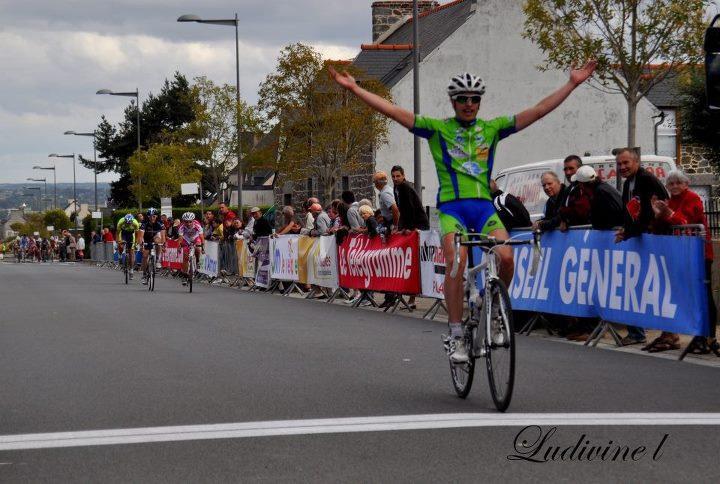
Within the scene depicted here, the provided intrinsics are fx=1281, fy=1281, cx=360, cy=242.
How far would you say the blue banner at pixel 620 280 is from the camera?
37.4 ft

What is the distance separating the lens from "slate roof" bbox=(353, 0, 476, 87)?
49578mm

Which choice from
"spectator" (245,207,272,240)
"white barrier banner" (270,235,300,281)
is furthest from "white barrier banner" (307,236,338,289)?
"spectator" (245,207,272,240)

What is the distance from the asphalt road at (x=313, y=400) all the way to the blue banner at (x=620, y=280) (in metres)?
0.54

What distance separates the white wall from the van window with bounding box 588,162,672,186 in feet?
89.9

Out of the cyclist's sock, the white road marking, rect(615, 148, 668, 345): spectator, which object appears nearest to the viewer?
the white road marking

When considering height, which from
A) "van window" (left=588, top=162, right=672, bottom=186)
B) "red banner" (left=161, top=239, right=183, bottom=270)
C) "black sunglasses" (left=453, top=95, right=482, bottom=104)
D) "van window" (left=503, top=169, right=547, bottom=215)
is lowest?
"red banner" (left=161, top=239, right=183, bottom=270)

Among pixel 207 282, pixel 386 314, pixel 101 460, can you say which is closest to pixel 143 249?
pixel 207 282

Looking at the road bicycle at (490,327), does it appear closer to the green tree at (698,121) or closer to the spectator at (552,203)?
the spectator at (552,203)

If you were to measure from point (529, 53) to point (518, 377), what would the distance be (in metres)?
41.7

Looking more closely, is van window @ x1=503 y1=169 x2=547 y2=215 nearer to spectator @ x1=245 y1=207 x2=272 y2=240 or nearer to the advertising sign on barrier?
the advertising sign on barrier

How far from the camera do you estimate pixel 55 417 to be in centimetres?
788

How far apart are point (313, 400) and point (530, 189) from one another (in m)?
12.2

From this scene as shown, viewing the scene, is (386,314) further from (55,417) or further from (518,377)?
(55,417)

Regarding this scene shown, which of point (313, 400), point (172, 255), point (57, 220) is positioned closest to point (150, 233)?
point (172, 255)
